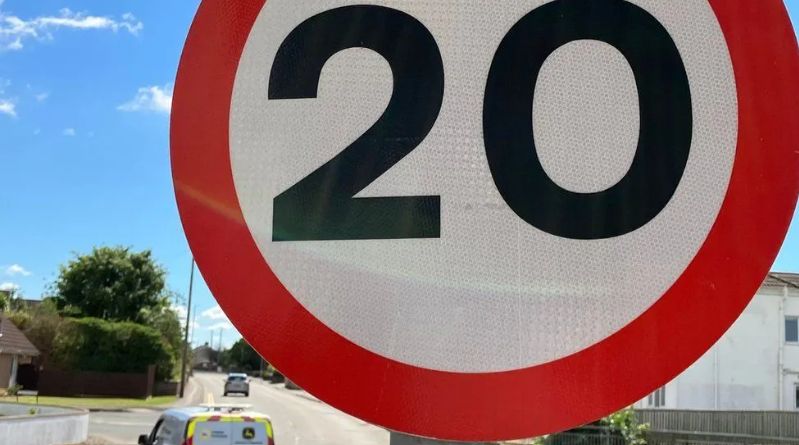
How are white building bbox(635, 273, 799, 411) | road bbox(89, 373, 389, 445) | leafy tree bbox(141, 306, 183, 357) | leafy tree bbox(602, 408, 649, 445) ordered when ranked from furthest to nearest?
leafy tree bbox(141, 306, 183, 357), white building bbox(635, 273, 799, 411), road bbox(89, 373, 389, 445), leafy tree bbox(602, 408, 649, 445)

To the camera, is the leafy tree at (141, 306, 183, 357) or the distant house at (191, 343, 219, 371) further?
the distant house at (191, 343, 219, 371)

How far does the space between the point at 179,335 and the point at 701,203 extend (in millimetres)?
51924

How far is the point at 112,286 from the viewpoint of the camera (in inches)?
2019

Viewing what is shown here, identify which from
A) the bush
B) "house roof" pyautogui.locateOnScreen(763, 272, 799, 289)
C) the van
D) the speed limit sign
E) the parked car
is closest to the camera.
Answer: the speed limit sign

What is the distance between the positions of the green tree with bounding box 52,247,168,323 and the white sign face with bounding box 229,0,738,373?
51.7 meters

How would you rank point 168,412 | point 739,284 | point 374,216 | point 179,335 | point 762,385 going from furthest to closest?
point 179,335, point 762,385, point 168,412, point 374,216, point 739,284

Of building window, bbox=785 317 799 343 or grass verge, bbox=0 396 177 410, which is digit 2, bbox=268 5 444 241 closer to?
building window, bbox=785 317 799 343

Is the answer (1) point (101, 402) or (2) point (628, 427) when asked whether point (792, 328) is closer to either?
(2) point (628, 427)

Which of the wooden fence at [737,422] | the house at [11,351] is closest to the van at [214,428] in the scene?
the wooden fence at [737,422]

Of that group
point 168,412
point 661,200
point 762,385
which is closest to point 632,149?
point 661,200

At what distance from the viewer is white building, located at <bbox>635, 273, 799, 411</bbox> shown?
2900cm

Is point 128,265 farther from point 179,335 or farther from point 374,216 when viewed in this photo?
point 374,216

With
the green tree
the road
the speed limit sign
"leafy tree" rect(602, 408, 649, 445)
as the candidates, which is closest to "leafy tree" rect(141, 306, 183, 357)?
the green tree

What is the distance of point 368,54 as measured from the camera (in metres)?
1.37
